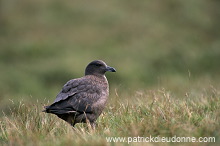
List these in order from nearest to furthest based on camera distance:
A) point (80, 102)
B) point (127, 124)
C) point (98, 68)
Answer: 1. point (127, 124)
2. point (80, 102)
3. point (98, 68)

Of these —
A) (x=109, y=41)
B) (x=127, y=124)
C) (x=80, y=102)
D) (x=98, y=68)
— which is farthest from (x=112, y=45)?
(x=127, y=124)

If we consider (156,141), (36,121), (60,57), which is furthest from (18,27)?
→ (156,141)

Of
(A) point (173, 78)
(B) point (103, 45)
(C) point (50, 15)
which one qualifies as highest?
(C) point (50, 15)

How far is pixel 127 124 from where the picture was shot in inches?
215

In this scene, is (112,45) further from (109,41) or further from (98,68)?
(98,68)

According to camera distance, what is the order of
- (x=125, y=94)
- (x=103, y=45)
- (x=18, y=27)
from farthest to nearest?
(x=18, y=27) → (x=103, y=45) → (x=125, y=94)

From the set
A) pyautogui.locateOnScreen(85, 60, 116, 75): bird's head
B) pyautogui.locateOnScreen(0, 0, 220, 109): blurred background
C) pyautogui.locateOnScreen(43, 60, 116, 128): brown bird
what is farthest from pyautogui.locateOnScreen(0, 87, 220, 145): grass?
pyautogui.locateOnScreen(0, 0, 220, 109): blurred background

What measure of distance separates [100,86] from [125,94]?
1.18 m

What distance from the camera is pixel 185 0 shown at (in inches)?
872

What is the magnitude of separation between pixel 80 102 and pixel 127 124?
120cm

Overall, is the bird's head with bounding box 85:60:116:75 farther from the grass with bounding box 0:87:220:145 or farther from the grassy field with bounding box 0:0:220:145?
the grass with bounding box 0:87:220:145

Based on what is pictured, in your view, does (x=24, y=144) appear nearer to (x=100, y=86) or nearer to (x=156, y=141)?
(x=156, y=141)

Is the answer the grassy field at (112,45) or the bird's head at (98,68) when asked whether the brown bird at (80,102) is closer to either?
the bird's head at (98,68)

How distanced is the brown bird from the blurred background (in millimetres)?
6456
